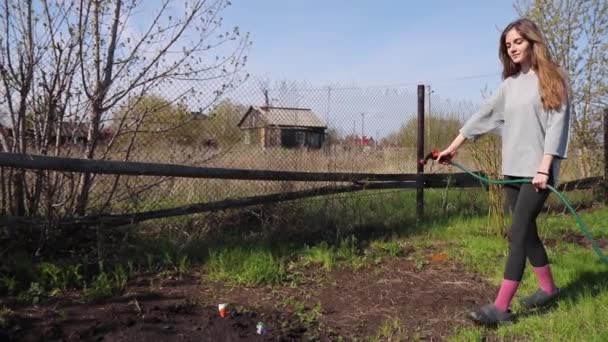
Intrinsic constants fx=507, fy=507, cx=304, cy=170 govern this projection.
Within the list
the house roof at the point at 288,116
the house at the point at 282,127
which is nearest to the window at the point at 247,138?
the house at the point at 282,127

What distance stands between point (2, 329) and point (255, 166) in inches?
138

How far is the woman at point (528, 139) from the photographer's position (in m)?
2.98

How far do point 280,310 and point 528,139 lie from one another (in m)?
1.96

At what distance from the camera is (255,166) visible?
6.05 metres

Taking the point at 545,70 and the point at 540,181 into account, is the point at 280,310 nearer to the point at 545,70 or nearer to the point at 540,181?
the point at 540,181

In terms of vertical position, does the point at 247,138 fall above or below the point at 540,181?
above

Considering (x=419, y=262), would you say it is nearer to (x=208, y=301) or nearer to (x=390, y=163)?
(x=208, y=301)

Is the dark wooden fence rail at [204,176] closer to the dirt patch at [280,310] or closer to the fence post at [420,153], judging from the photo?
the fence post at [420,153]

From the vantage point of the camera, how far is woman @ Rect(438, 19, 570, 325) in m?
2.98

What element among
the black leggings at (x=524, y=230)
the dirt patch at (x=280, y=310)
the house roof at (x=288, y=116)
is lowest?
the dirt patch at (x=280, y=310)

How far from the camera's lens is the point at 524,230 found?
10.3ft

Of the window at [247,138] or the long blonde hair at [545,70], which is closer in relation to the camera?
the long blonde hair at [545,70]

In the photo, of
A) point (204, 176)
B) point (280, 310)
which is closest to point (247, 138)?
point (204, 176)

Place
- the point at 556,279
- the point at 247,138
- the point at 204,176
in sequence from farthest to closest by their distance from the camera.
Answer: the point at 247,138
the point at 204,176
the point at 556,279
